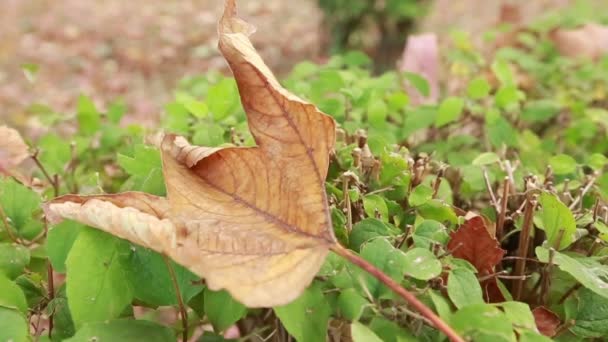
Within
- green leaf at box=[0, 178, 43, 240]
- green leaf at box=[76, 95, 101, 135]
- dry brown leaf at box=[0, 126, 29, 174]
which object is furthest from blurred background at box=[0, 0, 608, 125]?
green leaf at box=[0, 178, 43, 240]

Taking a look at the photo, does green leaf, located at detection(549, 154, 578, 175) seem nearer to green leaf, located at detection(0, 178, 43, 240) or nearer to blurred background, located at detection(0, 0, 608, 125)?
green leaf, located at detection(0, 178, 43, 240)

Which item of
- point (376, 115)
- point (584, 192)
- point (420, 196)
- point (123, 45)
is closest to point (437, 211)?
point (420, 196)

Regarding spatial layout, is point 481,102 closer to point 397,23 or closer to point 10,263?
point 10,263

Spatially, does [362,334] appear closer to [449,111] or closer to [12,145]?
[12,145]

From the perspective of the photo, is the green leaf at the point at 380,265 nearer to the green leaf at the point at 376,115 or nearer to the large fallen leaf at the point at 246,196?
the large fallen leaf at the point at 246,196

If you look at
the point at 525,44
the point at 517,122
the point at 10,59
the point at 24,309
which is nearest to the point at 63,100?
the point at 10,59

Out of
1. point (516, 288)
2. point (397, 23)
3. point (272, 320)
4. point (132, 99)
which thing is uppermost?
point (516, 288)

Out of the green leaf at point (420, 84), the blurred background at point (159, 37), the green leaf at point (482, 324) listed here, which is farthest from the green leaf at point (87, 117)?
the blurred background at point (159, 37)
